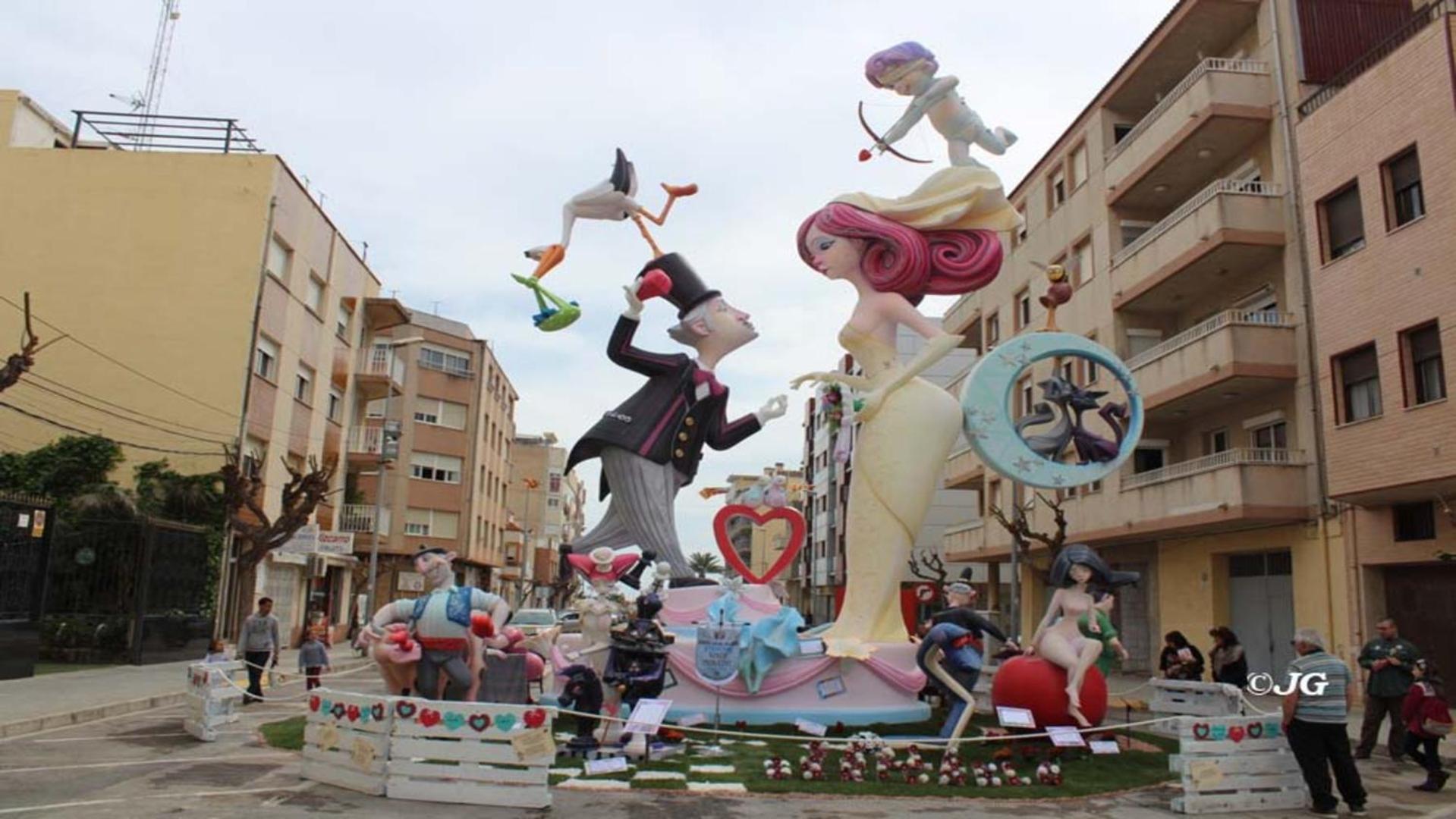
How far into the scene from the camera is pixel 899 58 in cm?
1440

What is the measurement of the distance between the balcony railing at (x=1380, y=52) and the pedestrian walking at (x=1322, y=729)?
490 inches

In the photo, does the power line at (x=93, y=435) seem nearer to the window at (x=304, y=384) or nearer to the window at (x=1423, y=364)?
the window at (x=304, y=384)

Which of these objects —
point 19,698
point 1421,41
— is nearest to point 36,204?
point 19,698

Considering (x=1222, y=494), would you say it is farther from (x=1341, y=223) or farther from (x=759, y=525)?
(x=759, y=525)

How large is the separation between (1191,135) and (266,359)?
858 inches

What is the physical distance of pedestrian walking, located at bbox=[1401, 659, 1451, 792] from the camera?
9.70 m

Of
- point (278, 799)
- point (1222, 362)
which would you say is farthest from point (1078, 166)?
point (278, 799)

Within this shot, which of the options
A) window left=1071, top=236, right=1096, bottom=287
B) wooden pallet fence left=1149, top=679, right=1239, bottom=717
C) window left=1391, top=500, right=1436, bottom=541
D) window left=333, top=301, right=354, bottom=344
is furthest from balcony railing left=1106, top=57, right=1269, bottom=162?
window left=333, top=301, right=354, bottom=344

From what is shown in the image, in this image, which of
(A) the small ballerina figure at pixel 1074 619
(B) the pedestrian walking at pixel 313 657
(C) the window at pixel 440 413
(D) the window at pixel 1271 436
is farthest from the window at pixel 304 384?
(A) the small ballerina figure at pixel 1074 619

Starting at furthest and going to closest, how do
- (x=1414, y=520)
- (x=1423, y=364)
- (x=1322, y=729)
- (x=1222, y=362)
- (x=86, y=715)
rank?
1. (x=1222, y=362)
2. (x=1414, y=520)
3. (x=1423, y=364)
4. (x=86, y=715)
5. (x=1322, y=729)

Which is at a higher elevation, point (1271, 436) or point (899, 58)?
point (899, 58)

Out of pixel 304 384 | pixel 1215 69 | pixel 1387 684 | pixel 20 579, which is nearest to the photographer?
pixel 1387 684

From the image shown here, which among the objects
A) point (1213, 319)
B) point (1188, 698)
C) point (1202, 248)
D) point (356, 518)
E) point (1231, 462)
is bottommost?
point (1188, 698)

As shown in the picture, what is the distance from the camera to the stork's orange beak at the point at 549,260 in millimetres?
15617
